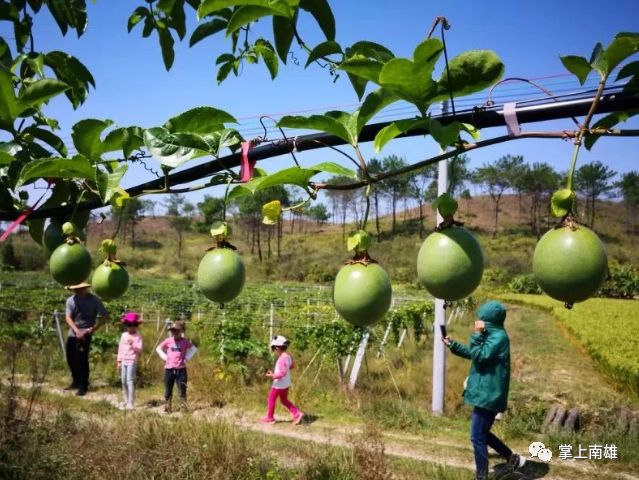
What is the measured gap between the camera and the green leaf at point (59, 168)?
1215 mm

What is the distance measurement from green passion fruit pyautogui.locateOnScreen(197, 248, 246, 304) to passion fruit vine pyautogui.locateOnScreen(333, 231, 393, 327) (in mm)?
325

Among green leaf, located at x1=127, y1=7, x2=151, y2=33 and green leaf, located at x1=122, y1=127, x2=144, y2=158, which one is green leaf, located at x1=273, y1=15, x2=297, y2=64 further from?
green leaf, located at x1=127, y1=7, x2=151, y2=33

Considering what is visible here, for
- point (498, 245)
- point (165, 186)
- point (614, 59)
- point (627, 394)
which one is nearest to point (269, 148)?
point (165, 186)

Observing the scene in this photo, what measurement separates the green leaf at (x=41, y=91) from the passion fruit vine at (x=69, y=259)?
39 cm

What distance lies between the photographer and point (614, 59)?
0.90 m

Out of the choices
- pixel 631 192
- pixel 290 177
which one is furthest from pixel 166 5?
pixel 631 192

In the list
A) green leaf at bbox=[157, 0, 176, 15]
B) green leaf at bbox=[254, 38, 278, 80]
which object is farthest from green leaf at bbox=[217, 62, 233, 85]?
green leaf at bbox=[157, 0, 176, 15]

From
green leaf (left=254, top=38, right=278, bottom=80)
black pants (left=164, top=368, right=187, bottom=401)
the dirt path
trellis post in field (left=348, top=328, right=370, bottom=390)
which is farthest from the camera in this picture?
trellis post in field (left=348, top=328, right=370, bottom=390)

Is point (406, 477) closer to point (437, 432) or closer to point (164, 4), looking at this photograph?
point (437, 432)

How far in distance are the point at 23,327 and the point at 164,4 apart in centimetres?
1209

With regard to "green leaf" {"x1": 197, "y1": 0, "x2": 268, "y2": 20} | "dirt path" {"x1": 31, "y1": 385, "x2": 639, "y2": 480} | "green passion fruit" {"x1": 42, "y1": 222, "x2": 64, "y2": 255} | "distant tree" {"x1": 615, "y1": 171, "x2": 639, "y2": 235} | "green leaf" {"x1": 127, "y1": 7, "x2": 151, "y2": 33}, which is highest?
"distant tree" {"x1": 615, "y1": 171, "x2": 639, "y2": 235}

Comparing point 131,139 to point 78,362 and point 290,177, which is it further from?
point 78,362

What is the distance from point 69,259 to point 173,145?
0.67 m

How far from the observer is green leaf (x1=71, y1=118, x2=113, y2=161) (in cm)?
130
